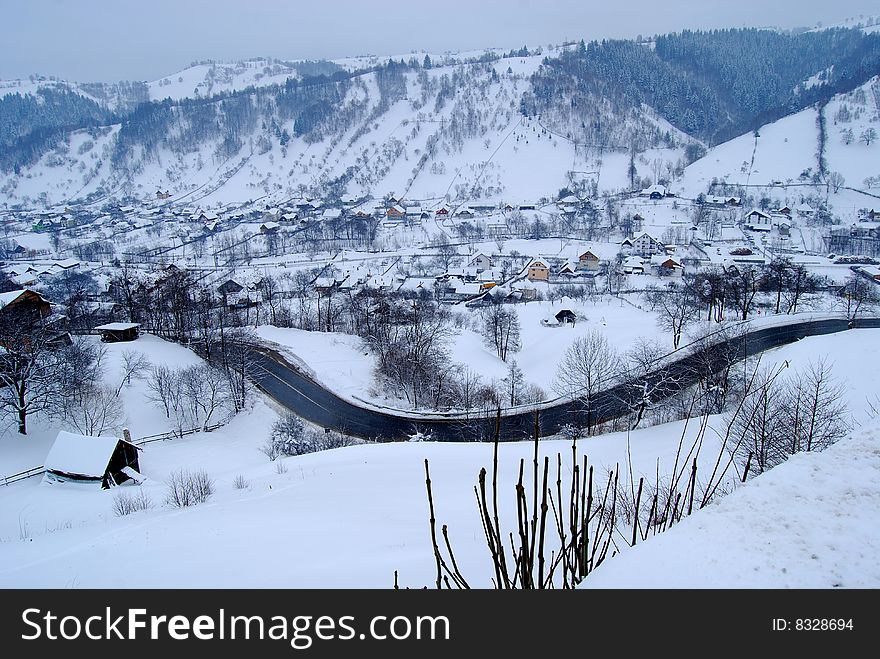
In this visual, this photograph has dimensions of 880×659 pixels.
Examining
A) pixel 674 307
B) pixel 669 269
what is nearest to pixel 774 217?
pixel 669 269

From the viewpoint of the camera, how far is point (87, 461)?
39.9ft

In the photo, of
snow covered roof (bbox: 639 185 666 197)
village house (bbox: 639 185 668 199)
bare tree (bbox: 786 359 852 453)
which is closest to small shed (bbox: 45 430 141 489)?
bare tree (bbox: 786 359 852 453)

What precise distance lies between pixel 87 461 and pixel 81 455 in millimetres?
250

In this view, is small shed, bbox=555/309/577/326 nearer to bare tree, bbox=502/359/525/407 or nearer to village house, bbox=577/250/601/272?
bare tree, bbox=502/359/525/407

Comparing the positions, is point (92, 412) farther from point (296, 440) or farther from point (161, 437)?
point (296, 440)

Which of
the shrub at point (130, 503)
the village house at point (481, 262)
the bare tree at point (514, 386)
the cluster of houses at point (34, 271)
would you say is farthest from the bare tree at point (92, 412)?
the cluster of houses at point (34, 271)

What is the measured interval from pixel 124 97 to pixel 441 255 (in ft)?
616

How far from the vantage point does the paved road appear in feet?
54.3

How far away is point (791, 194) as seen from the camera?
6450cm

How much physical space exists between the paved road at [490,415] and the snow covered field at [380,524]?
128 inches

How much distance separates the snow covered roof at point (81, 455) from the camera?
39.5ft

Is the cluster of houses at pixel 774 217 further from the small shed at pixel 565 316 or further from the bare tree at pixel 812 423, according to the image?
the bare tree at pixel 812 423

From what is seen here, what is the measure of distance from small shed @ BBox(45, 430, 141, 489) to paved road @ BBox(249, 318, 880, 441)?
672cm

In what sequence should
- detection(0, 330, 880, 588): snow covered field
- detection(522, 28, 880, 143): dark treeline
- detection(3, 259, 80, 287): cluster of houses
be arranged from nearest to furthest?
detection(0, 330, 880, 588): snow covered field → detection(3, 259, 80, 287): cluster of houses → detection(522, 28, 880, 143): dark treeline
